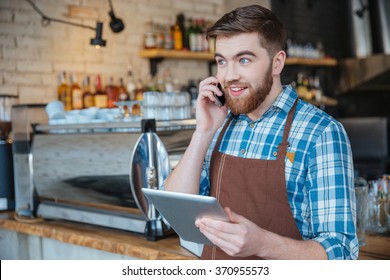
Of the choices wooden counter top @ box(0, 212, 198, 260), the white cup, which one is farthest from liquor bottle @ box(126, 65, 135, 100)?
wooden counter top @ box(0, 212, 198, 260)

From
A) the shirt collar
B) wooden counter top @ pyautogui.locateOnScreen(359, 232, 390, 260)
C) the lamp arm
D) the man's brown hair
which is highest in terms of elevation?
the lamp arm

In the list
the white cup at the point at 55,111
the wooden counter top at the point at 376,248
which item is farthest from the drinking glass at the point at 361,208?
the white cup at the point at 55,111

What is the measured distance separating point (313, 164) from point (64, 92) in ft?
9.44

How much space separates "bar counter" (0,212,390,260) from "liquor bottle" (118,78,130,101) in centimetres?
174

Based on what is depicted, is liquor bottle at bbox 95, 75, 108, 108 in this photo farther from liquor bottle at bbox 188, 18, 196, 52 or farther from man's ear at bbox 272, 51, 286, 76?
man's ear at bbox 272, 51, 286, 76

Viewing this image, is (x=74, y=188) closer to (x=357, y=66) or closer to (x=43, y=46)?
(x=43, y=46)

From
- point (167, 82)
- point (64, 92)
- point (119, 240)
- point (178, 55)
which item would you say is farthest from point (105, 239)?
point (178, 55)

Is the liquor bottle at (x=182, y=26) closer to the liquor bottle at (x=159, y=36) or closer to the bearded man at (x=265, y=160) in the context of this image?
the liquor bottle at (x=159, y=36)

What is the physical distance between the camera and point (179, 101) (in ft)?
8.20

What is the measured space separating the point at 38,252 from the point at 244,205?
1.48m

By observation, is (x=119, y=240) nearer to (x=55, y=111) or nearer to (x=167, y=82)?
(x=55, y=111)

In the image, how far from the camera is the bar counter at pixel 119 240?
6.57 ft

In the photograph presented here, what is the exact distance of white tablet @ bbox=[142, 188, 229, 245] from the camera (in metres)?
1.24

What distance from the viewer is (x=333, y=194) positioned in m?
1.38
